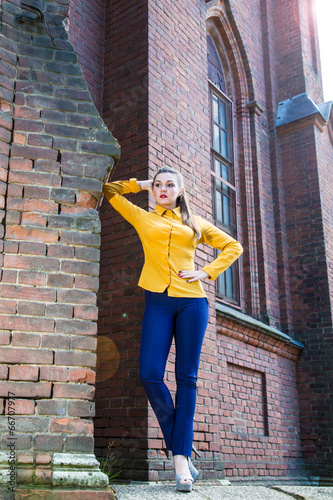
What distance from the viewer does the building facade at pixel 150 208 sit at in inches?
109

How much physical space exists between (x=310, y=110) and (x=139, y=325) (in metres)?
6.21

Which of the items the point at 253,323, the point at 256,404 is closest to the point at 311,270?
the point at 253,323

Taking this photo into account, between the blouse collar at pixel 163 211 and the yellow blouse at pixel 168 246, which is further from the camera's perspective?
the blouse collar at pixel 163 211

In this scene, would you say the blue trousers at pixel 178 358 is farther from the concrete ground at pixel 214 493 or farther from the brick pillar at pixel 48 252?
the brick pillar at pixel 48 252

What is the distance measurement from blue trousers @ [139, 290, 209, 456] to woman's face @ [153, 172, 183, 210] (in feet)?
2.05

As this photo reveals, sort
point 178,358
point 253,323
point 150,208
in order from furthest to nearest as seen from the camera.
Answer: point 253,323 → point 150,208 → point 178,358

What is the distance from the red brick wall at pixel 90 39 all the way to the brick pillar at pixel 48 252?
92.4 inches

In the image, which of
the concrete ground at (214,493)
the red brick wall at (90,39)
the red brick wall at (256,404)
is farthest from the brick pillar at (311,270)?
the red brick wall at (90,39)

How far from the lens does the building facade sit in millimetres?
2760

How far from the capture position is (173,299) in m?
3.15

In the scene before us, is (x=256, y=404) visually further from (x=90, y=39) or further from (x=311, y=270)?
(x=90, y=39)

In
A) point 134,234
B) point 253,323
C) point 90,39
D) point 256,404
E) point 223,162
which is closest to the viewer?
point 134,234

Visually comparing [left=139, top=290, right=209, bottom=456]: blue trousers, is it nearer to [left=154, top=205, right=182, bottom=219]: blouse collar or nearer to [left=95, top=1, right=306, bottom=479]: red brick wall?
[left=154, top=205, right=182, bottom=219]: blouse collar

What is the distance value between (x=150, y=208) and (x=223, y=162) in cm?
390
